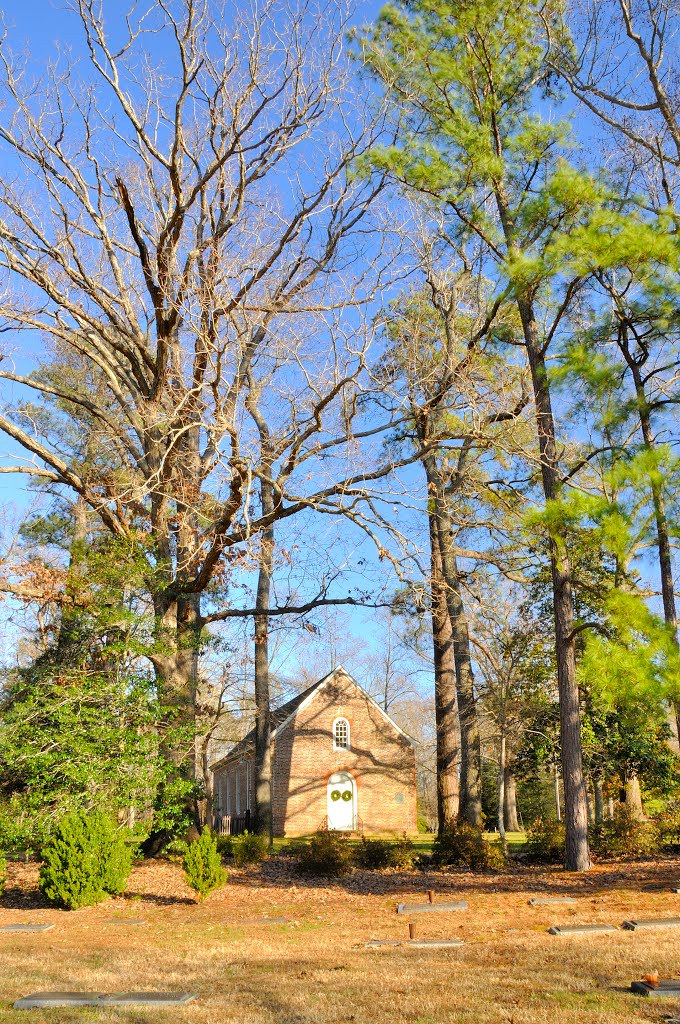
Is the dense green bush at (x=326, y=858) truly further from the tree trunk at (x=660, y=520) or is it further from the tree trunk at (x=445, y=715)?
the tree trunk at (x=660, y=520)

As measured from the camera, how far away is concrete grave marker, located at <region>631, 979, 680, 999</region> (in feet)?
16.7

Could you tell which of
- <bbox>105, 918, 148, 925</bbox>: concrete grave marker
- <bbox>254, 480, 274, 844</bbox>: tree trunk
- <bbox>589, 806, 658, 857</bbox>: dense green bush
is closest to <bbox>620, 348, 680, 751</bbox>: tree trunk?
<bbox>589, 806, 658, 857</bbox>: dense green bush

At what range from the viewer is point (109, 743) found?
44.2 ft

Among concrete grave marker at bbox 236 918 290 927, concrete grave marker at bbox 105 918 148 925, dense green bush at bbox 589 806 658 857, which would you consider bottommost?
concrete grave marker at bbox 105 918 148 925

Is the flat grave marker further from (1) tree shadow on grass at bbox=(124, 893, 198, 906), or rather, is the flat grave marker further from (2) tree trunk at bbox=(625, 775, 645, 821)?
(2) tree trunk at bbox=(625, 775, 645, 821)

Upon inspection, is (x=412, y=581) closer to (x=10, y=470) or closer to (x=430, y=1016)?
(x=10, y=470)

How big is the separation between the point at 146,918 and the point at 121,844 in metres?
1.56

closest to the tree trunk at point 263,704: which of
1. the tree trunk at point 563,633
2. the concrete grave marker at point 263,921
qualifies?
the tree trunk at point 563,633

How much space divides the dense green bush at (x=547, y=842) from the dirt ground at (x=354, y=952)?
110 centimetres

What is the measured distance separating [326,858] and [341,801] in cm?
1549

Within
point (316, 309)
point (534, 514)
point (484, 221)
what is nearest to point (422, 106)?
point (484, 221)

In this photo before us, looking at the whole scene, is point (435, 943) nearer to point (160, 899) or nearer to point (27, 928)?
point (27, 928)

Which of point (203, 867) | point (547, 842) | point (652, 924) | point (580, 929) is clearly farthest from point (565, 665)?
point (203, 867)

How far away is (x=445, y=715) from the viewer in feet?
62.0
